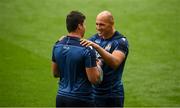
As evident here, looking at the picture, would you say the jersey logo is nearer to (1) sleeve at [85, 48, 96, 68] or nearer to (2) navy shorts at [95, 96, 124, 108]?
(2) navy shorts at [95, 96, 124, 108]

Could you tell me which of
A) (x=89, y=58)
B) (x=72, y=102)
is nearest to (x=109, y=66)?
(x=89, y=58)

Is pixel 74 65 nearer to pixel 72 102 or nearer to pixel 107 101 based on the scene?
pixel 72 102

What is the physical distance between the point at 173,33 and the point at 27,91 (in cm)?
488

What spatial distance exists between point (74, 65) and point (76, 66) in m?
0.02

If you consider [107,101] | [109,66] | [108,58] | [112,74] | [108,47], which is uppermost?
[108,47]

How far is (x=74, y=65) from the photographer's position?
5359 millimetres

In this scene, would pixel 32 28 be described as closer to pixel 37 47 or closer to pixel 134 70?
pixel 37 47

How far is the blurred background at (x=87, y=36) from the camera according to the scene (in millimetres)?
9336

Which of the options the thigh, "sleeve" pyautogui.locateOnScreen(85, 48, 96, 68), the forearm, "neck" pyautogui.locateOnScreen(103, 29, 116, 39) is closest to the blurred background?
the thigh

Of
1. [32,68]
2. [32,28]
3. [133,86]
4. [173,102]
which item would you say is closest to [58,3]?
[32,28]

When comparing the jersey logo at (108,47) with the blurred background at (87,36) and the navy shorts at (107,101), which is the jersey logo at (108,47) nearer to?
the navy shorts at (107,101)

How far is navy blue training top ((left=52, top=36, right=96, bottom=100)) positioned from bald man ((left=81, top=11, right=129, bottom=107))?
1.80ft

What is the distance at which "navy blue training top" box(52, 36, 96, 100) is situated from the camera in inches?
210

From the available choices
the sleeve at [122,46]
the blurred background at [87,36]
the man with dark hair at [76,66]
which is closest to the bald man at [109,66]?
the sleeve at [122,46]
